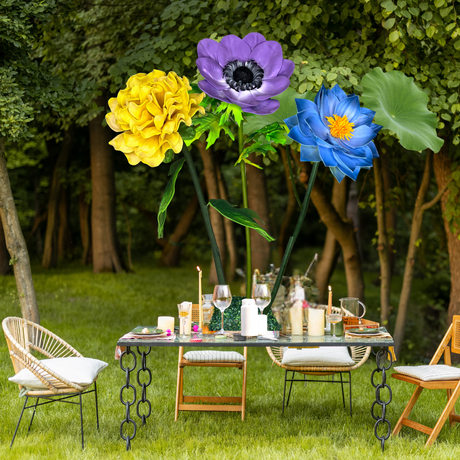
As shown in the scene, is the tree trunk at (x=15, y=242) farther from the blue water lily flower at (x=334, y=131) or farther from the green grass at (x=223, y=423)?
the blue water lily flower at (x=334, y=131)

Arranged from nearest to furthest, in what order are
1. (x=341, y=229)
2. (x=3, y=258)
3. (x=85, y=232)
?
(x=341, y=229) < (x=3, y=258) < (x=85, y=232)

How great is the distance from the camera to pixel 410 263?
7863mm

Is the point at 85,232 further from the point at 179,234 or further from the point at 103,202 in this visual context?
the point at 103,202

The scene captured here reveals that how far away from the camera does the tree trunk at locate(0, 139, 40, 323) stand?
6.42m

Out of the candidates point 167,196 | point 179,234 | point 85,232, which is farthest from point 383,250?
point 85,232

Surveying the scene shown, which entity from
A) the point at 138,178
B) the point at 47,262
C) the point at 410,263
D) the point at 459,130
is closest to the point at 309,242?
the point at 138,178

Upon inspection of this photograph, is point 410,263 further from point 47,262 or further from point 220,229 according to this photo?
point 47,262

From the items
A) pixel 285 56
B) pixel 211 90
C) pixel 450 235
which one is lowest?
pixel 450 235

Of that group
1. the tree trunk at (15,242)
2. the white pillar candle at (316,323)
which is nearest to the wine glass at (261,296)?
the white pillar candle at (316,323)

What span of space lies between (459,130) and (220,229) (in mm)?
6808

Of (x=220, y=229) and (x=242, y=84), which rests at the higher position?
(x=242, y=84)

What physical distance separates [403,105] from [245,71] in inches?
45.1

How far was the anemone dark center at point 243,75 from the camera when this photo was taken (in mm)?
4070

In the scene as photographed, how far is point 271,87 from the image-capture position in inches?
163
